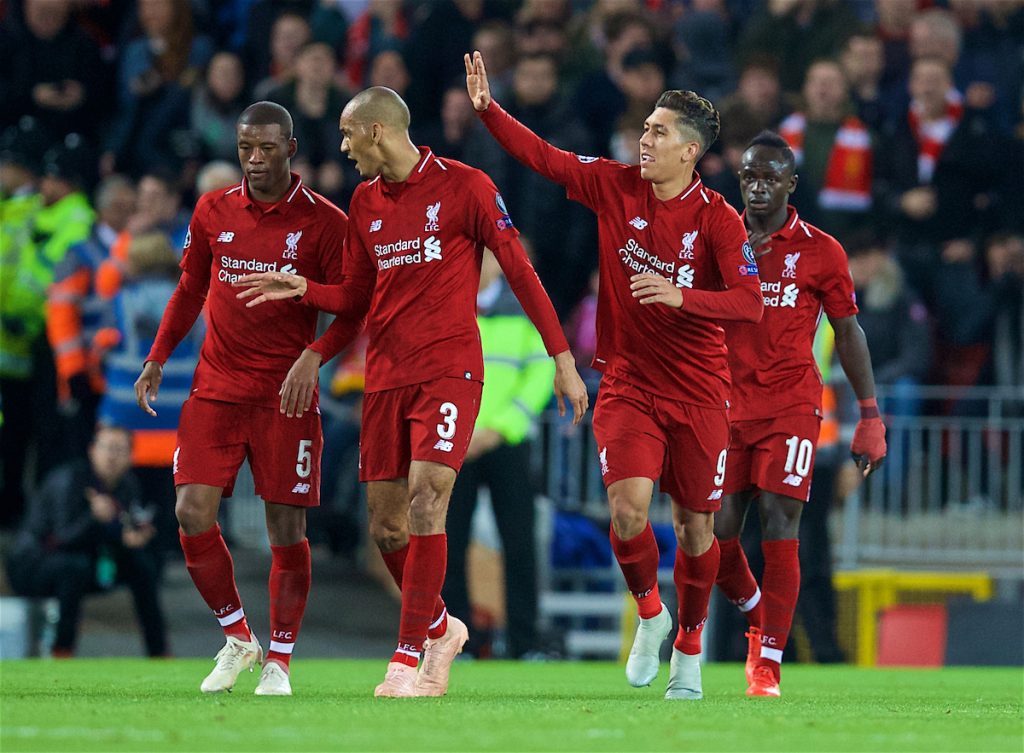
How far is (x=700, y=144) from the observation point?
8.55 metres

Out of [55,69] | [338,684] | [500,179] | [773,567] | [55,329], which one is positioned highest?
[55,69]

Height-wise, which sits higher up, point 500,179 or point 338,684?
point 500,179

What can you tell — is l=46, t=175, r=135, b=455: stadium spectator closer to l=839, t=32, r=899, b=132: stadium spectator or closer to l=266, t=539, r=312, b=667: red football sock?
l=266, t=539, r=312, b=667: red football sock

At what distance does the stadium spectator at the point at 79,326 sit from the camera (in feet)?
45.9

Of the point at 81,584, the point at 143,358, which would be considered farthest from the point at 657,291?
the point at 143,358

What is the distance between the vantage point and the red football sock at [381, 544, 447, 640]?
8266mm

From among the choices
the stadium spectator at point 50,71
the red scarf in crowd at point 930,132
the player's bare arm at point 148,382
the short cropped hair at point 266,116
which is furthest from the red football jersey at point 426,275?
the stadium spectator at point 50,71

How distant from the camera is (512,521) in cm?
1286

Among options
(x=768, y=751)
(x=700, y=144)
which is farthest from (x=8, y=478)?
(x=768, y=751)

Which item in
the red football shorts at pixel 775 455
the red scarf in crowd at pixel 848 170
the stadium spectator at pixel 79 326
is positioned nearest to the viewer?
the red football shorts at pixel 775 455

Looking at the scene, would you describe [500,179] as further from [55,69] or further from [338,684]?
[338,684]

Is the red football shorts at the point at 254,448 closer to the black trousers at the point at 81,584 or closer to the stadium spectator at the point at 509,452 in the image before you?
the stadium spectator at the point at 509,452

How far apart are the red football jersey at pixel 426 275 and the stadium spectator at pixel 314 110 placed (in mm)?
7024

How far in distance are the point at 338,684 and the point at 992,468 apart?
662 cm
